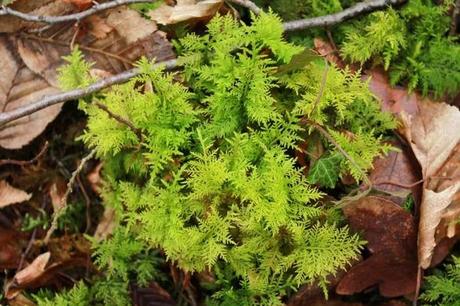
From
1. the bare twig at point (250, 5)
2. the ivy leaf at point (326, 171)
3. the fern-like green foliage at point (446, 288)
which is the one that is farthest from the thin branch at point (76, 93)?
the fern-like green foliage at point (446, 288)

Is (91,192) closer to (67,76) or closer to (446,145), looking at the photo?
(67,76)

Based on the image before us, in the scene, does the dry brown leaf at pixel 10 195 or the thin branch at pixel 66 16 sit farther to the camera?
the dry brown leaf at pixel 10 195

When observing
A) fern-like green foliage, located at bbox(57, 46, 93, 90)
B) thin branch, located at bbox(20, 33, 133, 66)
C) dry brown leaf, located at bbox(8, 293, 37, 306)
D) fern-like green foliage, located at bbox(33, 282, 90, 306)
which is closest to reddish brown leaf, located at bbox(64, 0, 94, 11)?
thin branch, located at bbox(20, 33, 133, 66)

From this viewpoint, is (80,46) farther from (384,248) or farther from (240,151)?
(384,248)

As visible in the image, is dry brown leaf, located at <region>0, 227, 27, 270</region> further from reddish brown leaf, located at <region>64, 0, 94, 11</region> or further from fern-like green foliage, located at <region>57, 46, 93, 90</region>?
reddish brown leaf, located at <region>64, 0, 94, 11</region>

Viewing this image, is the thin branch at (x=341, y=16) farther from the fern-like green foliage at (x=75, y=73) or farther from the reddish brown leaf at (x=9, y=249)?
the reddish brown leaf at (x=9, y=249)

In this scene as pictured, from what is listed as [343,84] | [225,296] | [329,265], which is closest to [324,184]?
[329,265]
